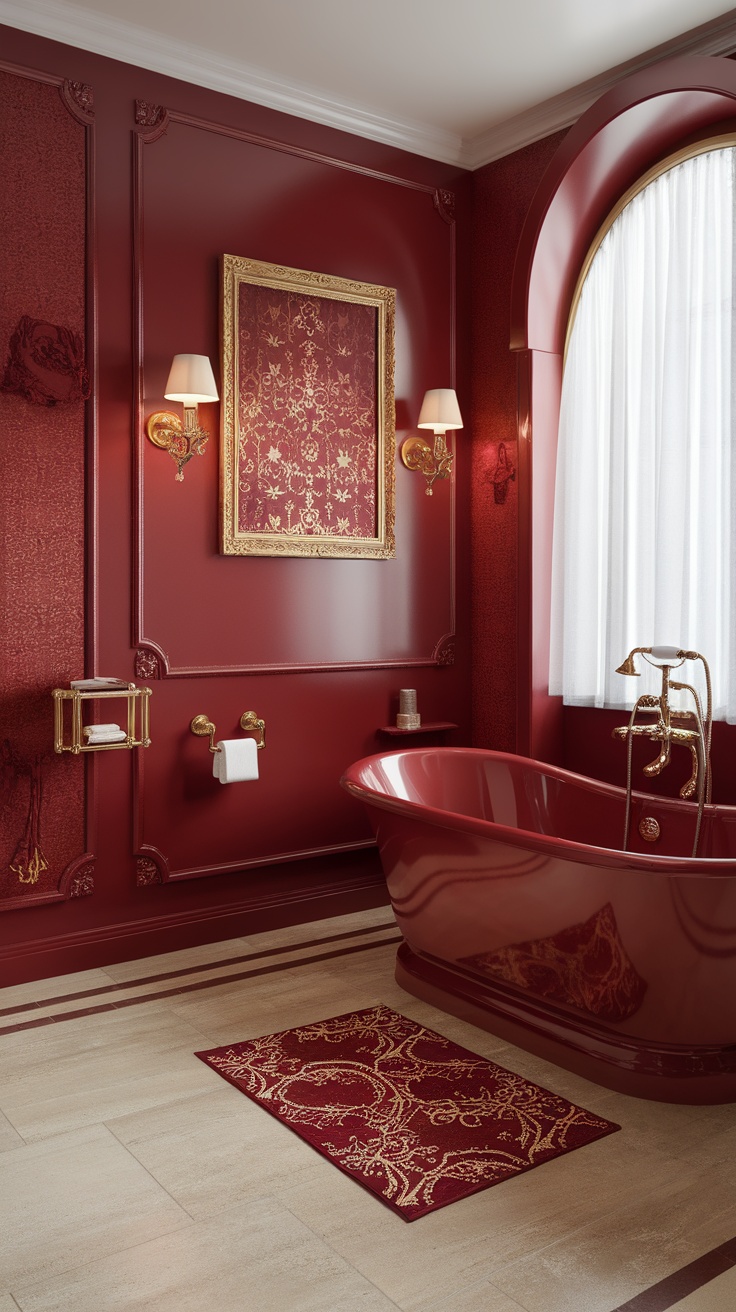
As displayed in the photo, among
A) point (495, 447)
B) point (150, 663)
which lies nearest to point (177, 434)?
point (150, 663)

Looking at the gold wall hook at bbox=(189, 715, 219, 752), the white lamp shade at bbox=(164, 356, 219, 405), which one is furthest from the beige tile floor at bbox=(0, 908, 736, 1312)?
the white lamp shade at bbox=(164, 356, 219, 405)

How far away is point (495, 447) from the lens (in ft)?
13.7

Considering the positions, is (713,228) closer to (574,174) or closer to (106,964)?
(574,174)

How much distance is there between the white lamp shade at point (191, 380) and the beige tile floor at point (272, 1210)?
1.98 metres

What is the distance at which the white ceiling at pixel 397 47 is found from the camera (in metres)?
3.18

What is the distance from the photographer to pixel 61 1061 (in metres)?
2.68

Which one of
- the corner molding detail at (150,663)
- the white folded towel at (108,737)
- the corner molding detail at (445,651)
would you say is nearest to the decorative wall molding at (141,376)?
the corner molding detail at (150,663)

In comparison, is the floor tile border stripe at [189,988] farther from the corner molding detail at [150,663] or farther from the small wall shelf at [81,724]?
the corner molding detail at [150,663]

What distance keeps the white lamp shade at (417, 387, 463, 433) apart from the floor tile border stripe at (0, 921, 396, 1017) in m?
1.92

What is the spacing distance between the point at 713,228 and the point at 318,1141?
300 cm

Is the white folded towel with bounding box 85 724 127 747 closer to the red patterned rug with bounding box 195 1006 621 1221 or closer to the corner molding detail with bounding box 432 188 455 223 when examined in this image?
the red patterned rug with bounding box 195 1006 621 1221

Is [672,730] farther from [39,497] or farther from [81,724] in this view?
[39,497]

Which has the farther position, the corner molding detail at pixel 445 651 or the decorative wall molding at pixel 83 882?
the corner molding detail at pixel 445 651

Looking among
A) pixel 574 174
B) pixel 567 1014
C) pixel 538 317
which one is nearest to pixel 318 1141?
pixel 567 1014
